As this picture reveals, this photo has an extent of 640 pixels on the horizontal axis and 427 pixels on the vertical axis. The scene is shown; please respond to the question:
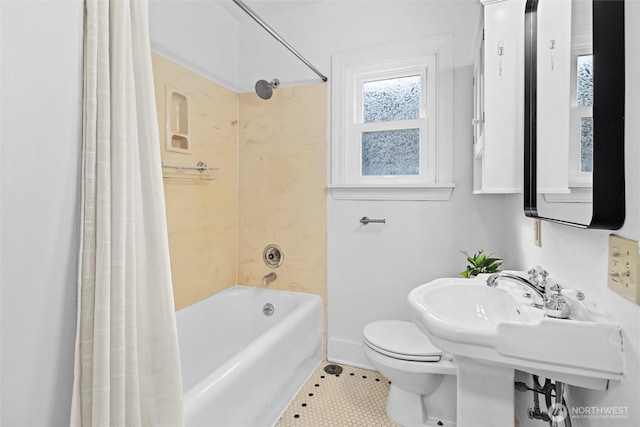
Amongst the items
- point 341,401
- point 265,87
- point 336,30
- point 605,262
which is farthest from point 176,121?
point 605,262

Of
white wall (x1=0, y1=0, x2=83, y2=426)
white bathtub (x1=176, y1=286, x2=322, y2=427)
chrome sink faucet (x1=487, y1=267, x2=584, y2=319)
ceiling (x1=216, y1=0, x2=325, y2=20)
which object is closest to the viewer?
white wall (x1=0, y1=0, x2=83, y2=426)

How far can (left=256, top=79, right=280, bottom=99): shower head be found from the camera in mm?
2277

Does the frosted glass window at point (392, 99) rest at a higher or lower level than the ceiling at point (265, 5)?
lower

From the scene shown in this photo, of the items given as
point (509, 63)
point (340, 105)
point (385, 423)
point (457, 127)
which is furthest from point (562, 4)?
point (385, 423)

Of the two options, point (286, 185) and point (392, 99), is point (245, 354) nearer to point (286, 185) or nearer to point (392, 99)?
point (286, 185)

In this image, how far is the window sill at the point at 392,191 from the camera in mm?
2080

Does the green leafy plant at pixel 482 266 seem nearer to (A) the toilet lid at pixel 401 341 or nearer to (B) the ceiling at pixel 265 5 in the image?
(A) the toilet lid at pixel 401 341

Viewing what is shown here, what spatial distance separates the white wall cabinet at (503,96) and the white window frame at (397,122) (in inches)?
24.1

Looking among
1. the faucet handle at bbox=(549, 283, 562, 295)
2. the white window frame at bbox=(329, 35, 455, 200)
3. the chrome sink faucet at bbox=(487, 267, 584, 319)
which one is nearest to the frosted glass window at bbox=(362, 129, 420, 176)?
the white window frame at bbox=(329, 35, 455, 200)

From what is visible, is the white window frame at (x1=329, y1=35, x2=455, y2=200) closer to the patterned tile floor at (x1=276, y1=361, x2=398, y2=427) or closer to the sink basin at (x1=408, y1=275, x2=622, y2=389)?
the sink basin at (x1=408, y1=275, x2=622, y2=389)

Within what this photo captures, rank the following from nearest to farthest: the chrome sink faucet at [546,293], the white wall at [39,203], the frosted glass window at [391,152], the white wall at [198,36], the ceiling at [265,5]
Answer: the white wall at [39,203], the chrome sink faucet at [546,293], the white wall at [198,36], the frosted glass window at [391,152], the ceiling at [265,5]

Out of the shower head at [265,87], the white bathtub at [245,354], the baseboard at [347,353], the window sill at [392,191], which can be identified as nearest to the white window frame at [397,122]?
the window sill at [392,191]

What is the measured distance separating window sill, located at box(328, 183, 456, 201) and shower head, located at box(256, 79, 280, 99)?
775mm

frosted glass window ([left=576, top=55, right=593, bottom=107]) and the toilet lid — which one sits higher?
frosted glass window ([left=576, top=55, right=593, bottom=107])
